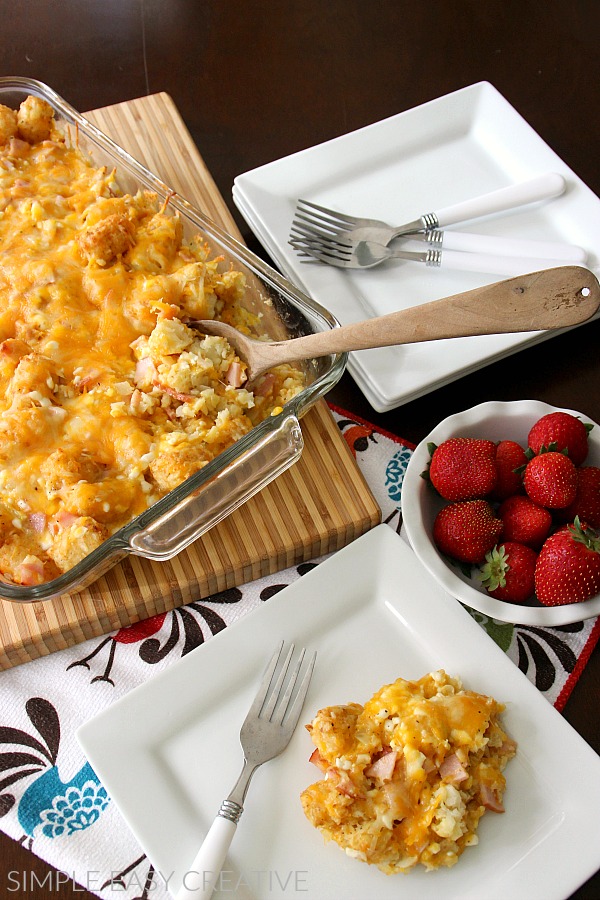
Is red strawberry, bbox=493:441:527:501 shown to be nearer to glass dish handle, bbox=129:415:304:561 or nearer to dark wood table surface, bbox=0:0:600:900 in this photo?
glass dish handle, bbox=129:415:304:561

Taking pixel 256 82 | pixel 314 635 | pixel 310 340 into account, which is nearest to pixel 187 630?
pixel 314 635

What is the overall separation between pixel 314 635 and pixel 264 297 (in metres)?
0.59

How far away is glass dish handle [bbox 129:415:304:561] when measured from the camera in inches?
47.6

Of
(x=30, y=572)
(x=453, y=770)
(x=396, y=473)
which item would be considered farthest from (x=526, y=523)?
(x=30, y=572)

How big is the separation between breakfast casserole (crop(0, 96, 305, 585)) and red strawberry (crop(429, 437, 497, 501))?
271mm

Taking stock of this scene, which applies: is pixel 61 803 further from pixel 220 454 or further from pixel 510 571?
pixel 510 571

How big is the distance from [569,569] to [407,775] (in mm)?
370

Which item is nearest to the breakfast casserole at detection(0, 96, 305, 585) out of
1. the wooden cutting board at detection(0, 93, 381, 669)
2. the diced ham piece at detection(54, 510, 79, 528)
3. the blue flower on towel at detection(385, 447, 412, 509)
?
the diced ham piece at detection(54, 510, 79, 528)

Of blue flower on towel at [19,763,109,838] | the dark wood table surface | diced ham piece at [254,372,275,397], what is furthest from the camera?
the dark wood table surface

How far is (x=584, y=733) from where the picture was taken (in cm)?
126

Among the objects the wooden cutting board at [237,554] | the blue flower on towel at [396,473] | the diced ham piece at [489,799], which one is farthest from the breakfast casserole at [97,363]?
the diced ham piece at [489,799]

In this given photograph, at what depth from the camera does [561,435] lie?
1.32 m

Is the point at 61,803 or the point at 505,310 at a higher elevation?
the point at 505,310

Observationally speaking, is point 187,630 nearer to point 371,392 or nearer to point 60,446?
point 60,446
